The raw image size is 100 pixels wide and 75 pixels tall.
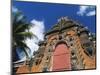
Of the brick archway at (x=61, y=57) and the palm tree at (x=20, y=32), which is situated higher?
the palm tree at (x=20, y=32)

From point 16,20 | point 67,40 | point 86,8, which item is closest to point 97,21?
point 86,8

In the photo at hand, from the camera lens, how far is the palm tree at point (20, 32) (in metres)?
2.72

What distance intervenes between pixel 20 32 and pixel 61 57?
58cm

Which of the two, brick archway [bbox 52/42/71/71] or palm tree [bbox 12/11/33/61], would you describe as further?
brick archway [bbox 52/42/71/71]

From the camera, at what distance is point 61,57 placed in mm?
2930

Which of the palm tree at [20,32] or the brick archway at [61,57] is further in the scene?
the brick archway at [61,57]

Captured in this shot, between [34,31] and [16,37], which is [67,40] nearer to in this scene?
[34,31]

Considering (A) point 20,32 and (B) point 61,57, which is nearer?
(A) point 20,32

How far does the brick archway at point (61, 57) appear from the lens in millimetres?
2902

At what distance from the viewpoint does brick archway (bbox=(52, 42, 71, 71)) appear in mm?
2902

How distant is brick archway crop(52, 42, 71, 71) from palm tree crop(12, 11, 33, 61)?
1.15 ft

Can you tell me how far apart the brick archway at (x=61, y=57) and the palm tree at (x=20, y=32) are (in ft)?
1.15

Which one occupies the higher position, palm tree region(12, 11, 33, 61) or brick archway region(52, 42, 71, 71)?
palm tree region(12, 11, 33, 61)

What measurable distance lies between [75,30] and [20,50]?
0.73m
